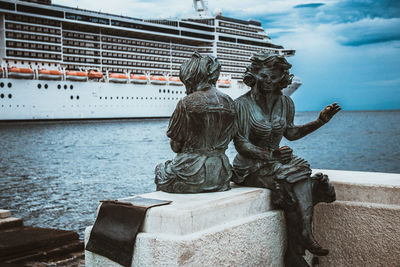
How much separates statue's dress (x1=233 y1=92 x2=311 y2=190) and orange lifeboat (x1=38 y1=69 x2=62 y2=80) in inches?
1538

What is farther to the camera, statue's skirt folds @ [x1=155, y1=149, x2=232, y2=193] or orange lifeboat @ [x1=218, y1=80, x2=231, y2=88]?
orange lifeboat @ [x1=218, y1=80, x2=231, y2=88]

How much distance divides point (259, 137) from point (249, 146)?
155mm

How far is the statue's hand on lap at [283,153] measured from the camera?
3.04m

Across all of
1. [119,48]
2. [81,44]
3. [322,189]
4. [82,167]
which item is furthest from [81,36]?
[322,189]

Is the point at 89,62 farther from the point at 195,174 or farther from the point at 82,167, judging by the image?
the point at 195,174

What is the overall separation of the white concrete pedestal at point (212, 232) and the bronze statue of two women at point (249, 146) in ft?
0.39

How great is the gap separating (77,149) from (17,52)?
→ 24.6 m

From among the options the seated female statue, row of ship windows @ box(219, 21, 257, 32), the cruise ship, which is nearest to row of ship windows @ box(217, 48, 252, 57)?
the cruise ship

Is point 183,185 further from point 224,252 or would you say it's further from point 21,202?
point 21,202

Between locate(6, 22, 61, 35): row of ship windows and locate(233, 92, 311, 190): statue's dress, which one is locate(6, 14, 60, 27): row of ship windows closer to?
locate(6, 22, 61, 35): row of ship windows

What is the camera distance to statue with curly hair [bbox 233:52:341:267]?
118 inches

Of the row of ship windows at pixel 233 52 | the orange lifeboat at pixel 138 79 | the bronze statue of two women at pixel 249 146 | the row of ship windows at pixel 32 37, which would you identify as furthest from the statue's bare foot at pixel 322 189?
the row of ship windows at pixel 233 52

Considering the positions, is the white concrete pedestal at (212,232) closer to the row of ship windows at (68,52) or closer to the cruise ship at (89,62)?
the cruise ship at (89,62)

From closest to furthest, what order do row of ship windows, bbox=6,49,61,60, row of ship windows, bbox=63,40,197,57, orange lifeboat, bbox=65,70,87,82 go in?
orange lifeboat, bbox=65,70,87,82 → row of ship windows, bbox=6,49,61,60 → row of ship windows, bbox=63,40,197,57
